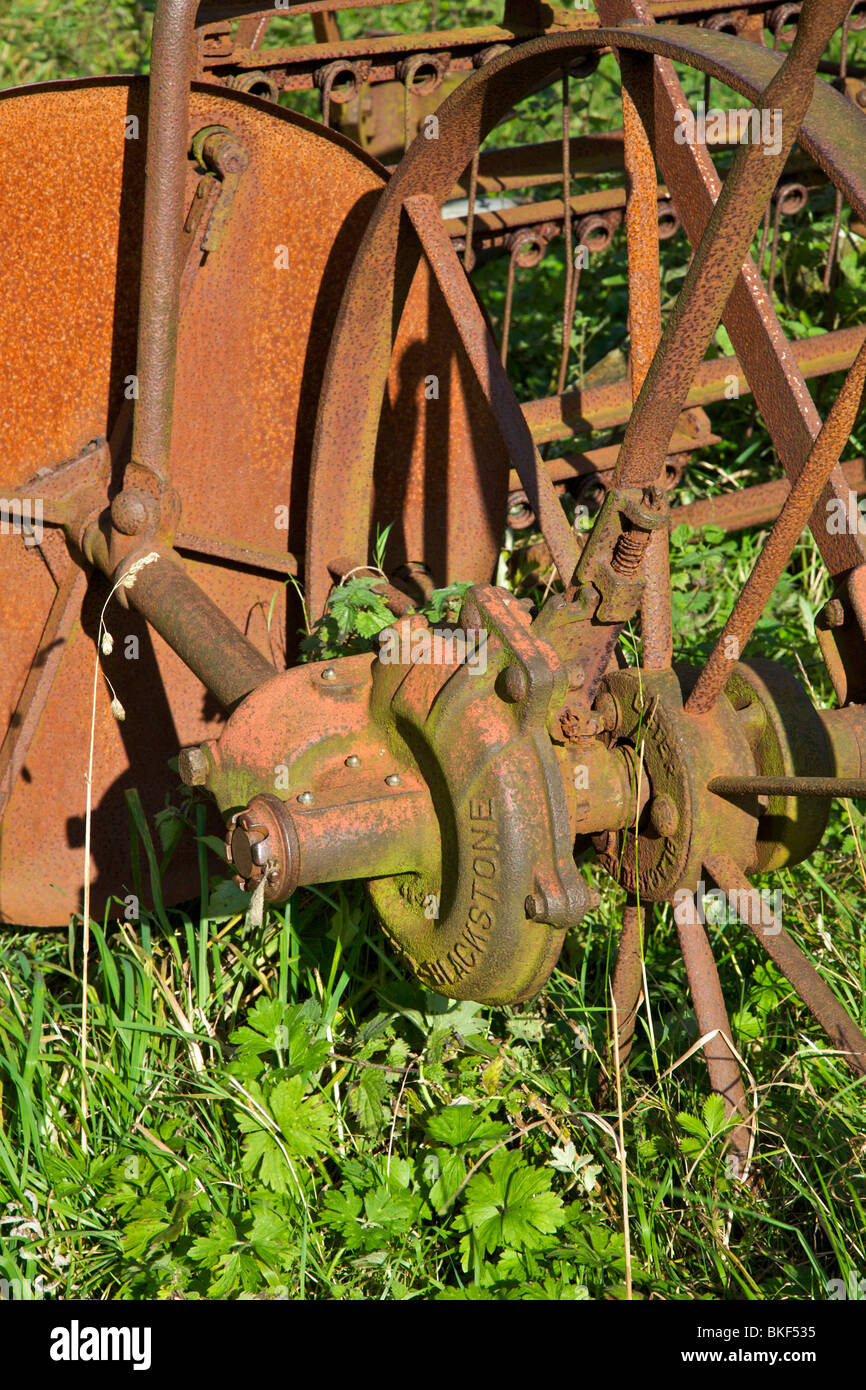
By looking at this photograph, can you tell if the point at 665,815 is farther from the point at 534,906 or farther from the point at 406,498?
the point at 406,498

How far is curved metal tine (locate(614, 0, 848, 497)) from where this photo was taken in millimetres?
1518

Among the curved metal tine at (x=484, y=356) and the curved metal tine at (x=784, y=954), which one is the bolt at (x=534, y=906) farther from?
the curved metal tine at (x=484, y=356)

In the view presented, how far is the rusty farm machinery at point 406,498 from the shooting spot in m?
1.78

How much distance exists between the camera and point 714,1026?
211cm

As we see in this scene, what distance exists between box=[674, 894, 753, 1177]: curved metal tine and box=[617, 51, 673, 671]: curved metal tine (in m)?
0.48

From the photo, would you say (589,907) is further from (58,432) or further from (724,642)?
(58,432)

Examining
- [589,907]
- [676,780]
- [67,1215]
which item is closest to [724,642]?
[676,780]

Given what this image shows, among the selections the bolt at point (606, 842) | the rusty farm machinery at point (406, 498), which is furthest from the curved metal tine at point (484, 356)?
the bolt at point (606, 842)

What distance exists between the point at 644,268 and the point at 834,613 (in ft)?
2.10

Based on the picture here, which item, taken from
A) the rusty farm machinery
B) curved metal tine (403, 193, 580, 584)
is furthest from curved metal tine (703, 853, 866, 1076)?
curved metal tine (403, 193, 580, 584)

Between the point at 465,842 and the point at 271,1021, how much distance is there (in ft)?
2.38

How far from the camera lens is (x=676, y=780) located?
190 cm

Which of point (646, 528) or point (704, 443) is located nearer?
point (646, 528)

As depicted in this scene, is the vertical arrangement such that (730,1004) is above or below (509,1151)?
above
